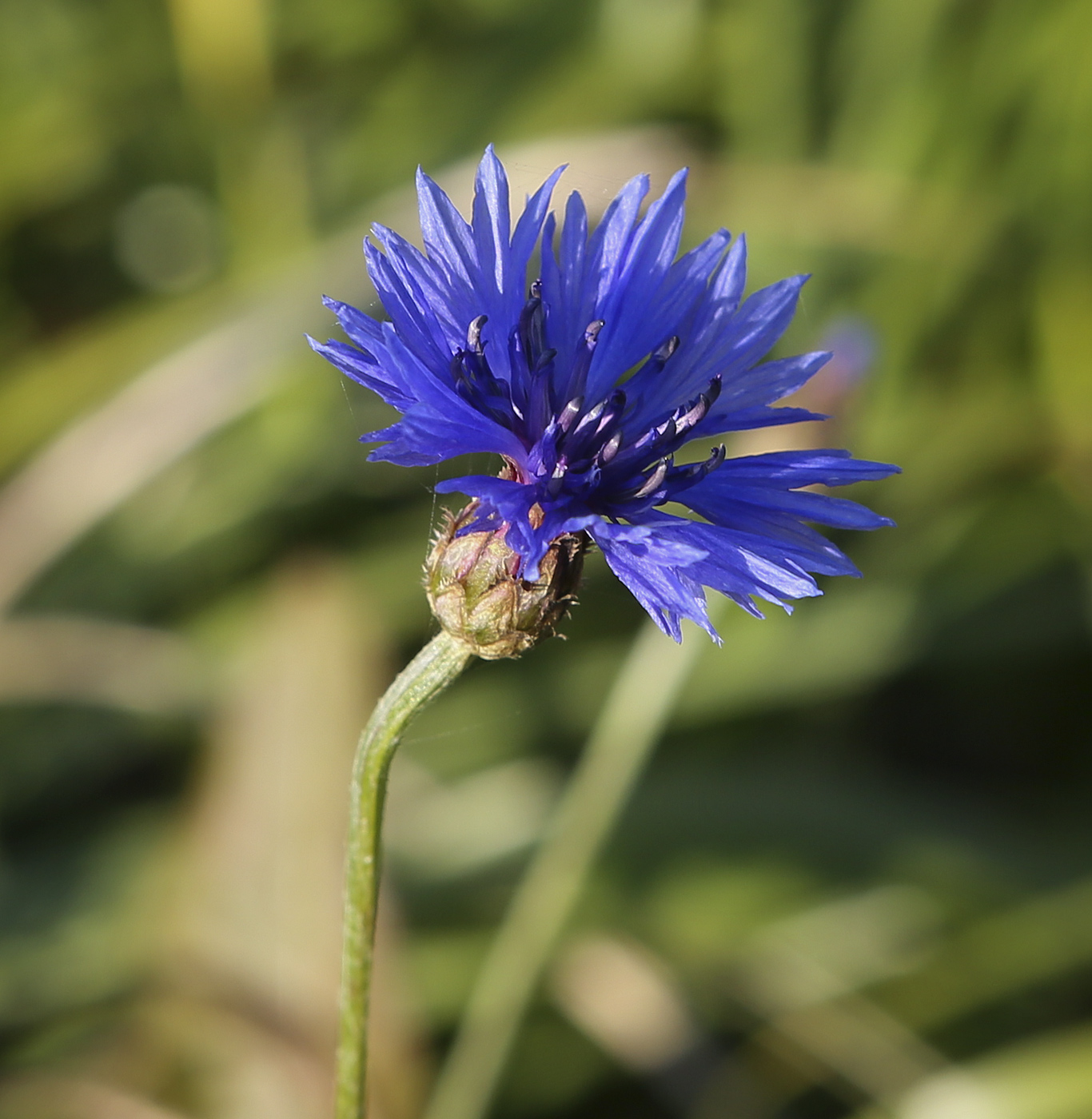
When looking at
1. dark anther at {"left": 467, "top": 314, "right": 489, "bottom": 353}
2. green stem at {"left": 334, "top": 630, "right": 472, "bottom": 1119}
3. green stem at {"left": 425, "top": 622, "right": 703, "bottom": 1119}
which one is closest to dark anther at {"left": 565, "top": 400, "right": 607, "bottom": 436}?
dark anther at {"left": 467, "top": 314, "right": 489, "bottom": 353}

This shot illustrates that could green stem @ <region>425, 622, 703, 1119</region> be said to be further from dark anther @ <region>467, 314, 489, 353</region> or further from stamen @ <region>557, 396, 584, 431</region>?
dark anther @ <region>467, 314, 489, 353</region>

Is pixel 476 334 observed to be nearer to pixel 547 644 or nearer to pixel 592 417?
pixel 592 417

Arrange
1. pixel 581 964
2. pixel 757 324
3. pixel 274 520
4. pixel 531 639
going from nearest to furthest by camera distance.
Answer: pixel 531 639 → pixel 757 324 → pixel 581 964 → pixel 274 520

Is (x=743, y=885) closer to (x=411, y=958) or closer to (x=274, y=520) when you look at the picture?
(x=411, y=958)

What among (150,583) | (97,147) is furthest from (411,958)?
(97,147)

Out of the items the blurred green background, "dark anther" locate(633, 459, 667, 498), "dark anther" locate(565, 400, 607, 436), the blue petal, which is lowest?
the blue petal

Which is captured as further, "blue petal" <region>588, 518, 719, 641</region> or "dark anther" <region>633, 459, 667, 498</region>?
"dark anther" <region>633, 459, 667, 498</region>

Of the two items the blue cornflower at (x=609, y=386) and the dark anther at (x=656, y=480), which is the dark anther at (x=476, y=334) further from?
the dark anther at (x=656, y=480)
